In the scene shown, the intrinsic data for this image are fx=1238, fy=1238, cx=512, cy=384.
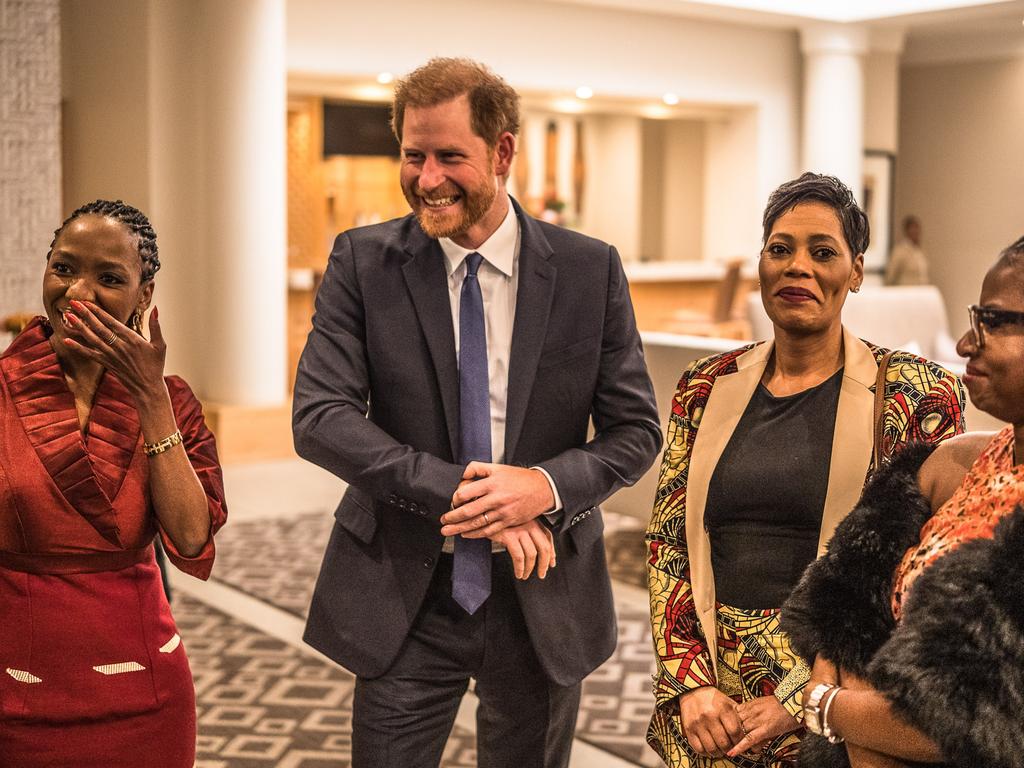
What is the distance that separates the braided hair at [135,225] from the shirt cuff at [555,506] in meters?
0.71

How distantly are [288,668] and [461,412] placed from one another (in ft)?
9.42

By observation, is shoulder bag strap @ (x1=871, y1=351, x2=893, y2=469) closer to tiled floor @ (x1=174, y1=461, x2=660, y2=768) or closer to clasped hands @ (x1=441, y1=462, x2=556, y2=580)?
clasped hands @ (x1=441, y1=462, x2=556, y2=580)

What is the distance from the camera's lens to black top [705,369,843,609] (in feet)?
6.65

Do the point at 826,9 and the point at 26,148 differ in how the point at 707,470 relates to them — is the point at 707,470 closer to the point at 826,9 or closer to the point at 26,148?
the point at 26,148

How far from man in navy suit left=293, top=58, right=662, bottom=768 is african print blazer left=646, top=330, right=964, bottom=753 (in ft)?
0.41

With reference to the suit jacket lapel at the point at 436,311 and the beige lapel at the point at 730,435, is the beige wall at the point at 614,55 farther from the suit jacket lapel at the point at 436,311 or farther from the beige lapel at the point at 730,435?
the beige lapel at the point at 730,435

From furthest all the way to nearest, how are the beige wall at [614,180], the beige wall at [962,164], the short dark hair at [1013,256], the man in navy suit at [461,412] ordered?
the beige wall at [614,180] < the beige wall at [962,164] < the man in navy suit at [461,412] < the short dark hair at [1013,256]

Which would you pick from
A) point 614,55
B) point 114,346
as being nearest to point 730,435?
point 114,346

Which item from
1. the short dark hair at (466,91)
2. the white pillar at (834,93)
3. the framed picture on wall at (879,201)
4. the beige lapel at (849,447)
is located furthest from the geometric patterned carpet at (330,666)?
the framed picture on wall at (879,201)

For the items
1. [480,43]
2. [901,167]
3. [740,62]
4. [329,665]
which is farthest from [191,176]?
[901,167]

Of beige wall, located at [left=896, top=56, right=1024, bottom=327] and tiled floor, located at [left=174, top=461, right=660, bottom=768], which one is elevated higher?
beige wall, located at [left=896, top=56, right=1024, bottom=327]

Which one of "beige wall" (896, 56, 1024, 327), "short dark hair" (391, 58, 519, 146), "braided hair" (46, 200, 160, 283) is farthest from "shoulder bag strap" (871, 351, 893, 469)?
"beige wall" (896, 56, 1024, 327)

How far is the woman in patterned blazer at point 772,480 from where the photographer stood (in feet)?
6.60

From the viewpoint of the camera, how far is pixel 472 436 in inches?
85.8
